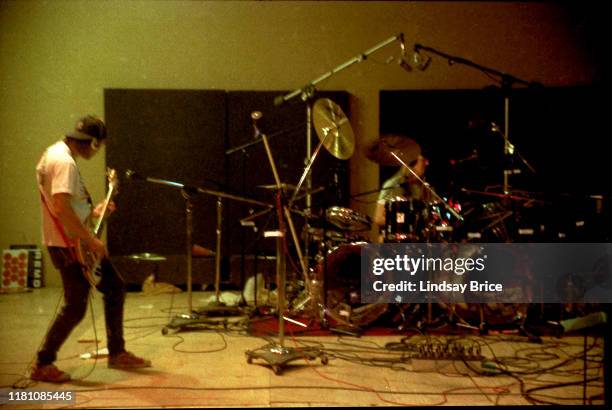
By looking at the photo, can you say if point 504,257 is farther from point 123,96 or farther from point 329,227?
point 123,96

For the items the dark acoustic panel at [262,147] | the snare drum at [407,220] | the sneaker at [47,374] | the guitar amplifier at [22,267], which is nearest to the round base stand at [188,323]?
the sneaker at [47,374]

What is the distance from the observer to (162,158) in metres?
7.03

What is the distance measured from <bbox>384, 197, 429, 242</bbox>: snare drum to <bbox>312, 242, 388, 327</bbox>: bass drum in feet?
0.95

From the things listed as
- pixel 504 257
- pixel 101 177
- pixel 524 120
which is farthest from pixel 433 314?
pixel 101 177

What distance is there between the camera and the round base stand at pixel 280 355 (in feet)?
12.0

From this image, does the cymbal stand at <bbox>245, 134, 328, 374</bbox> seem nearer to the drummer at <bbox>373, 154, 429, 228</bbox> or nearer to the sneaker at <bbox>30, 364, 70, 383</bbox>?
the sneaker at <bbox>30, 364, 70, 383</bbox>

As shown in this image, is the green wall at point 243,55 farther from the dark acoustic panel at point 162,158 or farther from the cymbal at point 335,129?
the cymbal at point 335,129

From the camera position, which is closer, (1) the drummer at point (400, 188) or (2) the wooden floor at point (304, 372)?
(2) the wooden floor at point (304, 372)

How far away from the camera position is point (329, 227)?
4.86 metres

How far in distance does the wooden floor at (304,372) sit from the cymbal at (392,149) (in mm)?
1455

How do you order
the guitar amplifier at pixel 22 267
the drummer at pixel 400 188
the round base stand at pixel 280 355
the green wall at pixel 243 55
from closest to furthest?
1. the round base stand at pixel 280 355
2. the drummer at pixel 400 188
3. the guitar amplifier at pixel 22 267
4. the green wall at pixel 243 55

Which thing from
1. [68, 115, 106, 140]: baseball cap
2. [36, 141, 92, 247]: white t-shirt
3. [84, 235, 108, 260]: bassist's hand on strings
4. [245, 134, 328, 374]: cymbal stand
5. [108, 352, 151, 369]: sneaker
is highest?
[68, 115, 106, 140]: baseball cap

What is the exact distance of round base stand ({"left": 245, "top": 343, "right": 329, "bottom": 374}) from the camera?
3.64m

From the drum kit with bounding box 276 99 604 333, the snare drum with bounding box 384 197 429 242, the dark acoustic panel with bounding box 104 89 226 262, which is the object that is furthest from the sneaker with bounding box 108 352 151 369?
the dark acoustic panel with bounding box 104 89 226 262
